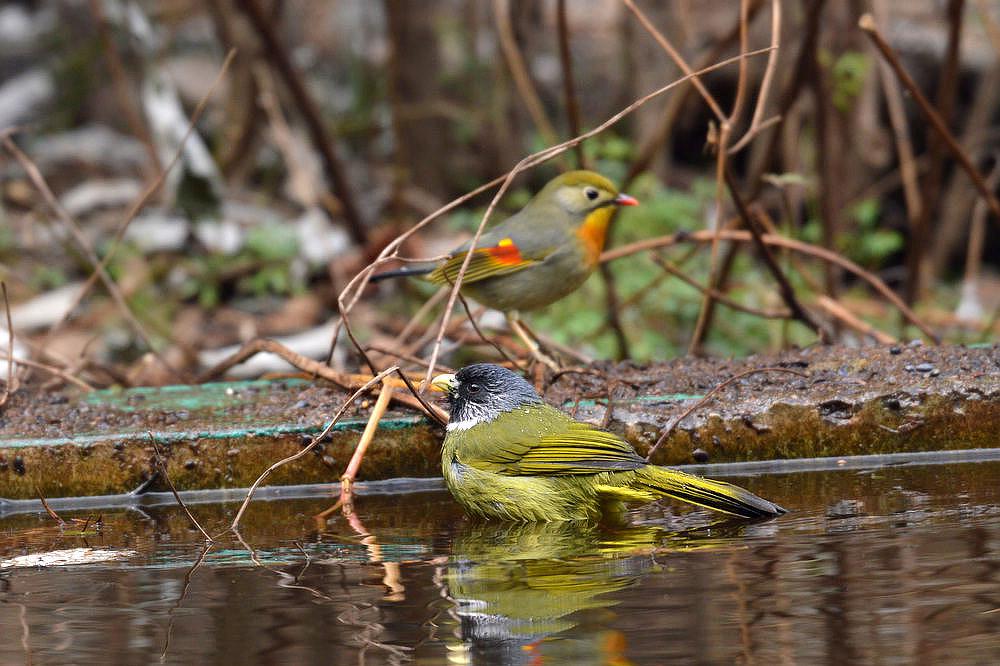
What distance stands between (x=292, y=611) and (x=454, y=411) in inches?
61.4

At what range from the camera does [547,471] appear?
3787 millimetres

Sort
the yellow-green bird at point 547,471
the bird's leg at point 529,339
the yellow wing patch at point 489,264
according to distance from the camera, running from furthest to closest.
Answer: the yellow wing patch at point 489,264
the bird's leg at point 529,339
the yellow-green bird at point 547,471

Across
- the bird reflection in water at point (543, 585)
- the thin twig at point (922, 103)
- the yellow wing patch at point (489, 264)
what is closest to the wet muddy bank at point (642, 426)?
the bird reflection in water at point (543, 585)

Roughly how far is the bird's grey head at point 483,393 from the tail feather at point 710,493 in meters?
0.62

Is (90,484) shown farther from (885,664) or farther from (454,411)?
(885,664)

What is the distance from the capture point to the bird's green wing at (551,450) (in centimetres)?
369

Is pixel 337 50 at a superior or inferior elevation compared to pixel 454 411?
superior

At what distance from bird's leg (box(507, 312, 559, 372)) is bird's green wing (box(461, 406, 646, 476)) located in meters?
0.83

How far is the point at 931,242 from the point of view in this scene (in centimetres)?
1077

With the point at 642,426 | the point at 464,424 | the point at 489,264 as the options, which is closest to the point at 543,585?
the point at 464,424

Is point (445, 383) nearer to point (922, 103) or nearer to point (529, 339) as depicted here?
point (529, 339)

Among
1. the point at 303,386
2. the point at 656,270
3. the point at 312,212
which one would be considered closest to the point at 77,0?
the point at 312,212

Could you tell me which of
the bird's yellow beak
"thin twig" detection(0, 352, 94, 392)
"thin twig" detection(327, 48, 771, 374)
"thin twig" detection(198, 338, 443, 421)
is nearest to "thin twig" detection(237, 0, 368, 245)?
"thin twig" detection(198, 338, 443, 421)

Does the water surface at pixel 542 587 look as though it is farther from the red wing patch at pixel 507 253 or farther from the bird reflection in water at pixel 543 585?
the red wing patch at pixel 507 253
